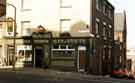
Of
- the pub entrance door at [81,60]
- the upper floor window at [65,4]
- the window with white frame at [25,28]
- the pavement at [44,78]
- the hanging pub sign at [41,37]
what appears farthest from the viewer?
the window with white frame at [25,28]

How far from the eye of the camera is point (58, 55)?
5603cm

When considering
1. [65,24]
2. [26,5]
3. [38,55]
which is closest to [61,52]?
[38,55]

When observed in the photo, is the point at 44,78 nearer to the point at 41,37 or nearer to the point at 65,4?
the point at 41,37

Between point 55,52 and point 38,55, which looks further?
point 38,55

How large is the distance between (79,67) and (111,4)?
2347 centimetres

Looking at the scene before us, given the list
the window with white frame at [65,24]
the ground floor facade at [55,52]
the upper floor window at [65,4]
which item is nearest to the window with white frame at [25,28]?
the ground floor facade at [55,52]

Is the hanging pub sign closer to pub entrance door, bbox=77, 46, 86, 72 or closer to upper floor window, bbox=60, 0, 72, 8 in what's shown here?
upper floor window, bbox=60, 0, 72, 8

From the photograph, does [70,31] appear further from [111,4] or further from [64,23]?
[111,4]

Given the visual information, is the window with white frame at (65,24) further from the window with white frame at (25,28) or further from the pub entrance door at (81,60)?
the window with white frame at (25,28)

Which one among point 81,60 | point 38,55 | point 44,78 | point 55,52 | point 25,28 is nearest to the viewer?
point 44,78

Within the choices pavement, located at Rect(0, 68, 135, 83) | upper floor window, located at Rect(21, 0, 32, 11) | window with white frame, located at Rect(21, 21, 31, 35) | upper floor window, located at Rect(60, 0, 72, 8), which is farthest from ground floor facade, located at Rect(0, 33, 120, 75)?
pavement, located at Rect(0, 68, 135, 83)

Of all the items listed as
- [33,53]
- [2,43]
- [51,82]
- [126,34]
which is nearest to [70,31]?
[33,53]

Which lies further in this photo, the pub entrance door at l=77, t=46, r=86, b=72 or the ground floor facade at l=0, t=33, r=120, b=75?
the ground floor facade at l=0, t=33, r=120, b=75

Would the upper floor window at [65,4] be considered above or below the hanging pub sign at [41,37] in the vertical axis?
above
